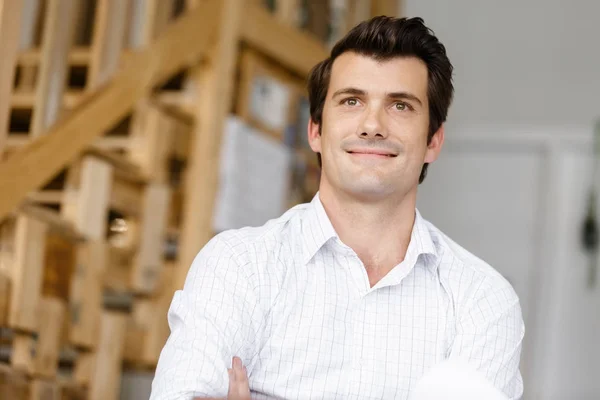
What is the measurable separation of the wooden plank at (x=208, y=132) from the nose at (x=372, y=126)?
1.43 m

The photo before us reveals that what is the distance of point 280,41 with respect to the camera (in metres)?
3.37

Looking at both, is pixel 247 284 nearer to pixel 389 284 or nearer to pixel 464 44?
pixel 389 284

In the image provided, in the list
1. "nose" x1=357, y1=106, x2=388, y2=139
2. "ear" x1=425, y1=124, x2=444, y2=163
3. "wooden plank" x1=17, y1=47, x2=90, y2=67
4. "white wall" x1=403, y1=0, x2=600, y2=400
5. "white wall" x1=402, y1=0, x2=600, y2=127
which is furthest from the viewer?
"white wall" x1=402, y1=0, x2=600, y2=127

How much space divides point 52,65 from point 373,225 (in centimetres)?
128

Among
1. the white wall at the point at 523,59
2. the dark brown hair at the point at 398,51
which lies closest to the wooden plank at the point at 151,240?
the dark brown hair at the point at 398,51

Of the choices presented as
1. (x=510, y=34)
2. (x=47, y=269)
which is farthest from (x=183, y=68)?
(x=510, y=34)

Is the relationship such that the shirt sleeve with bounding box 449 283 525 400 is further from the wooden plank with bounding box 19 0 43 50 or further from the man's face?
the wooden plank with bounding box 19 0 43 50

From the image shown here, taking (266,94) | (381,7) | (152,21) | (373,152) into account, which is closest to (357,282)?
(373,152)

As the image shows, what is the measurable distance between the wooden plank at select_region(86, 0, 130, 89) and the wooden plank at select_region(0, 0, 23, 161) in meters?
0.41

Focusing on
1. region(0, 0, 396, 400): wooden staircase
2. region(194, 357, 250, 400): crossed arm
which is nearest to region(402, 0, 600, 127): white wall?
region(0, 0, 396, 400): wooden staircase

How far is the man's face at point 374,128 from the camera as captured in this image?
158cm

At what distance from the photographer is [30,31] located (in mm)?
3533

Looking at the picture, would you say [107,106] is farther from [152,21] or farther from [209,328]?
[209,328]

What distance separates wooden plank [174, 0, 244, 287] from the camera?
116 inches
